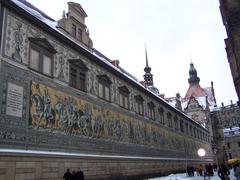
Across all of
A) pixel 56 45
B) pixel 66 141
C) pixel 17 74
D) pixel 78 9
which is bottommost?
pixel 66 141

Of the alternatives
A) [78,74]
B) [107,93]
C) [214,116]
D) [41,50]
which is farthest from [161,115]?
[214,116]

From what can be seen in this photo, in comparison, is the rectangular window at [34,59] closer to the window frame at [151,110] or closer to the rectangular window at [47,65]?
the rectangular window at [47,65]

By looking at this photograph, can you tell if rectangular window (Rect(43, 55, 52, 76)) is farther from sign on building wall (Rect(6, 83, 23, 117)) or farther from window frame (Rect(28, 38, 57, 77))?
sign on building wall (Rect(6, 83, 23, 117))

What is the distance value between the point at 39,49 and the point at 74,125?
4122mm

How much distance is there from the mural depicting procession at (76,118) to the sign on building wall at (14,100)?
2.27 ft

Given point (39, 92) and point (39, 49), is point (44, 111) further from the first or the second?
point (39, 49)

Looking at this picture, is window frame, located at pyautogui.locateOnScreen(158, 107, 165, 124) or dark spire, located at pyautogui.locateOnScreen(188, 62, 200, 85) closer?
window frame, located at pyautogui.locateOnScreen(158, 107, 165, 124)

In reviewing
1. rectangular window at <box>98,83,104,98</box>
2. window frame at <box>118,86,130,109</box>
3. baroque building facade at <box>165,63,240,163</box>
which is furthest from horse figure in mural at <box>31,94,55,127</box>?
baroque building facade at <box>165,63,240,163</box>

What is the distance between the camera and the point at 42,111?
14.0 m

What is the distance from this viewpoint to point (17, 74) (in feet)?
42.6

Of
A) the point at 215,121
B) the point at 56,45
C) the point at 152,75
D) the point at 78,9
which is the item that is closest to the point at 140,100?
the point at 78,9

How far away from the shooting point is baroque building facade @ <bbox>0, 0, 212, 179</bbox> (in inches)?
493

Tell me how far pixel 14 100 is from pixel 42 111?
1.72m

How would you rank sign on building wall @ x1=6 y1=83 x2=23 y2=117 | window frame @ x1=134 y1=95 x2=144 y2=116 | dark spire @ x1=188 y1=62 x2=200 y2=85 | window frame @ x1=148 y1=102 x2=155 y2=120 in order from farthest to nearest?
dark spire @ x1=188 y1=62 x2=200 y2=85, window frame @ x1=148 y1=102 x2=155 y2=120, window frame @ x1=134 y1=95 x2=144 y2=116, sign on building wall @ x1=6 y1=83 x2=23 y2=117
